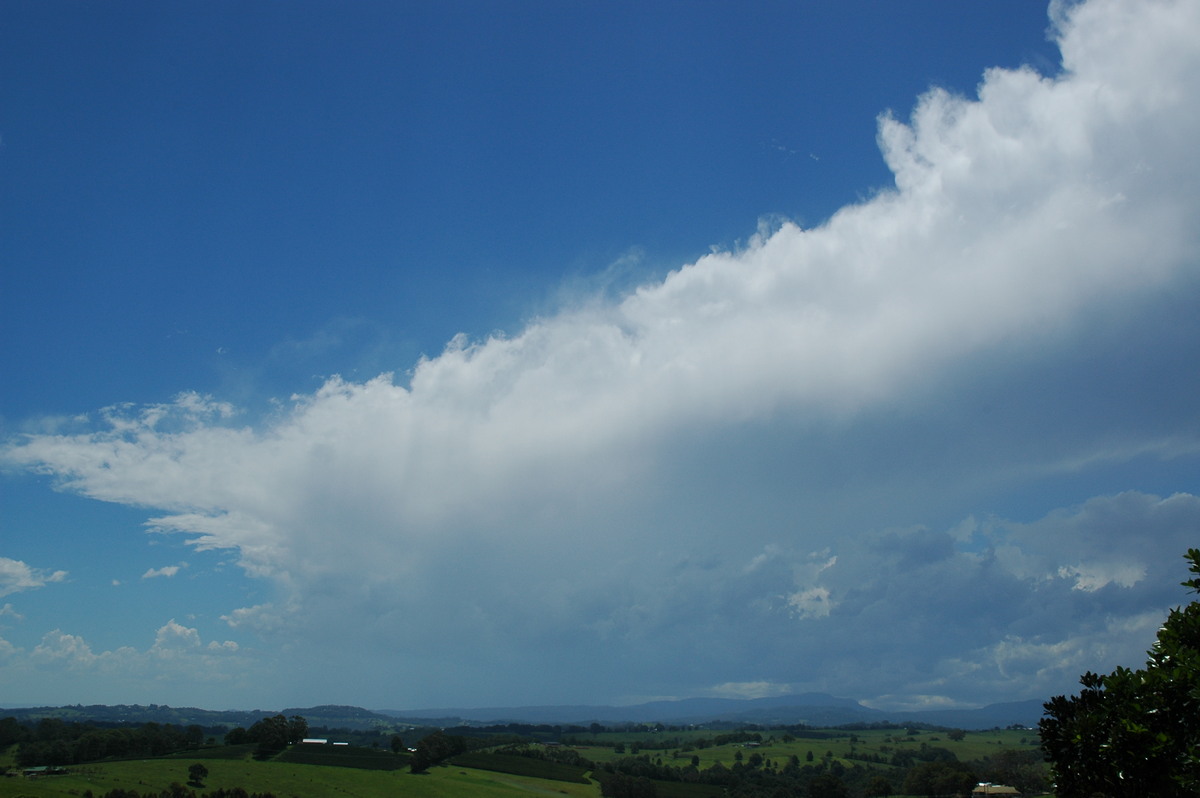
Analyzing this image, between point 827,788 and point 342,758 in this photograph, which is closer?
point 827,788

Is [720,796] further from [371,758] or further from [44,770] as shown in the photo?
[44,770]

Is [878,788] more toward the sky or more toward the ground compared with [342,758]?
more toward the ground

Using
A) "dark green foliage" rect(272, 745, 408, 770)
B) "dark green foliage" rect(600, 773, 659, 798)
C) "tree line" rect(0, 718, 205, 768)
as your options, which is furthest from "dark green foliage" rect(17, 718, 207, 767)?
"dark green foliage" rect(600, 773, 659, 798)

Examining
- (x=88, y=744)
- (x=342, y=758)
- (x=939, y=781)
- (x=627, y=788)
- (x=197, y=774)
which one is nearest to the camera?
(x=197, y=774)

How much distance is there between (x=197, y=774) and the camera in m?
132

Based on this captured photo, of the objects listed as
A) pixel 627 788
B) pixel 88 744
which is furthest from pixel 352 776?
pixel 627 788

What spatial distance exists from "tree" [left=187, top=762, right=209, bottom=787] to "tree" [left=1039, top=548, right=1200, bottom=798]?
14365 centimetres

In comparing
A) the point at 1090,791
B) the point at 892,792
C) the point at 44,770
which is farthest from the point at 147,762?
the point at 1090,791

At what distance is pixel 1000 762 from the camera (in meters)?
172

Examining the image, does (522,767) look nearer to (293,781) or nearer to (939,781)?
(293,781)

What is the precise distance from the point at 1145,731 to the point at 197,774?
15023 cm

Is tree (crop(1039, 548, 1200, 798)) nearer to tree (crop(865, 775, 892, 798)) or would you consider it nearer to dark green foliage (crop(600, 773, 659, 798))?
tree (crop(865, 775, 892, 798))


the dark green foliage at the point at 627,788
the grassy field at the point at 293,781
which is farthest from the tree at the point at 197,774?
the dark green foliage at the point at 627,788

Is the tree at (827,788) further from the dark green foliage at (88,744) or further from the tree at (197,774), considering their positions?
the dark green foliage at (88,744)
